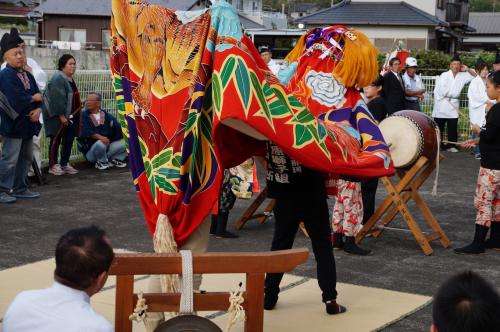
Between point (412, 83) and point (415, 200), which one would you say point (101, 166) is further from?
point (412, 83)

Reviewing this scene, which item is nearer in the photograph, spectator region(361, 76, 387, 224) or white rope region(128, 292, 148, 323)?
white rope region(128, 292, 148, 323)

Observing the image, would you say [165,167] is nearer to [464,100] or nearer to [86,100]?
[86,100]

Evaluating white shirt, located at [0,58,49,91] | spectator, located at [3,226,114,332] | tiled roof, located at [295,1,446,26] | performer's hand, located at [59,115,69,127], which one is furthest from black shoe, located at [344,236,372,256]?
tiled roof, located at [295,1,446,26]

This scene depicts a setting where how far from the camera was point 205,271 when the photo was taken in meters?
3.77

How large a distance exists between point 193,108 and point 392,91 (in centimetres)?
921

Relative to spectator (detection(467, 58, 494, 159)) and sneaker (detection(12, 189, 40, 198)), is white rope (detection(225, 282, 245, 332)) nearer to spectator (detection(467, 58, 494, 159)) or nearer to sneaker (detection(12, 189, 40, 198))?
sneaker (detection(12, 189, 40, 198))

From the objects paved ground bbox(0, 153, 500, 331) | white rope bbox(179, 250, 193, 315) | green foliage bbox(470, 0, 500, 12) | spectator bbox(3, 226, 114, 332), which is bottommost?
paved ground bbox(0, 153, 500, 331)

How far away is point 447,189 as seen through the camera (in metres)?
11.0

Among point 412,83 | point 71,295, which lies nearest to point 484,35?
point 412,83

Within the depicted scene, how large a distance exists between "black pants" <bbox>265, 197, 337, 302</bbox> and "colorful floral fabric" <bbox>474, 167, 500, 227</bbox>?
8.00ft

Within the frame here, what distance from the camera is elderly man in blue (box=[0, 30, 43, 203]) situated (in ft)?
29.5

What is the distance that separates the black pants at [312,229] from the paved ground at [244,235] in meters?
0.51

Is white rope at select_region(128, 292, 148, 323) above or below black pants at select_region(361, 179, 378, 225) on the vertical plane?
above

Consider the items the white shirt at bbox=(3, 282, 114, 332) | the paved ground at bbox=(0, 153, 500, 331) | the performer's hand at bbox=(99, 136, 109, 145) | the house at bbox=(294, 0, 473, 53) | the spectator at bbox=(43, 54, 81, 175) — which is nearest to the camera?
the white shirt at bbox=(3, 282, 114, 332)
